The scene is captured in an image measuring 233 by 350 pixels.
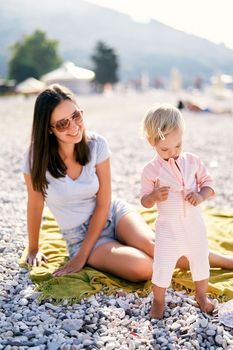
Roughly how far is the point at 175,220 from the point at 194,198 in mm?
173

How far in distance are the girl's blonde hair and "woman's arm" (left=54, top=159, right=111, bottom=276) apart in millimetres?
970

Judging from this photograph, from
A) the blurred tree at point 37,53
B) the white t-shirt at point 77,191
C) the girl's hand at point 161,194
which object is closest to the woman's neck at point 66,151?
the white t-shirt at point 77,191

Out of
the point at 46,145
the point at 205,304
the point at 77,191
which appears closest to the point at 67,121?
the point at 46,145

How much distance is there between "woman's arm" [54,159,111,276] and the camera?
3546mm

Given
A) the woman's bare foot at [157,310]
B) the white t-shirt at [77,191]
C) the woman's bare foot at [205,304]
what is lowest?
the woman's bare foot at [157,310]

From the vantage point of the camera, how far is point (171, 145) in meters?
2.80

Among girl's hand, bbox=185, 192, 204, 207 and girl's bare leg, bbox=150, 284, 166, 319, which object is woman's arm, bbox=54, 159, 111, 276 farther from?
girl's hand, bbox=185, 192, 204, 207

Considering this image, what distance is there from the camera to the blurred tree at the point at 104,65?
55.2 m

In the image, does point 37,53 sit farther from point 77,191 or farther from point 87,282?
point 87,282

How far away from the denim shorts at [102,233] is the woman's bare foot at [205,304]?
89cm

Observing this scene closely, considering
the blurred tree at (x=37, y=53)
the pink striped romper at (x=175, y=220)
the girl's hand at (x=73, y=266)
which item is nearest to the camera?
the pink striped romper at (x=175, y=220)

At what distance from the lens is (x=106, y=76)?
55.4 meters

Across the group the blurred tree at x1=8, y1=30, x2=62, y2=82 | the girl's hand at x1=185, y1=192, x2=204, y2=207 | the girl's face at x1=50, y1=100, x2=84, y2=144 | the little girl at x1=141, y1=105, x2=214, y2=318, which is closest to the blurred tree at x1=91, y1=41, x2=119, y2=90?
the blurred tree at x1=8, y1=30, x2=62, y2=82

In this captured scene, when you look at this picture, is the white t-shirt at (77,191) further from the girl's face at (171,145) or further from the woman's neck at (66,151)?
the girl's face at (171,145)
